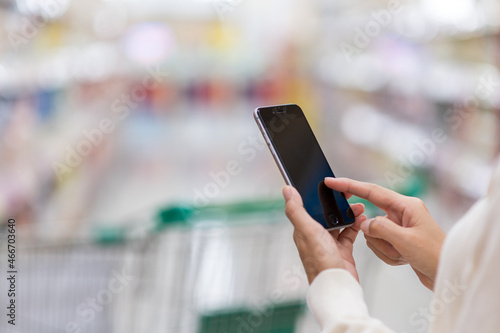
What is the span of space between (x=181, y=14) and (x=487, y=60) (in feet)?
12.8

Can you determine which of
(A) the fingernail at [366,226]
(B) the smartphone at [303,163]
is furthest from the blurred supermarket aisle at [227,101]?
(A) the fingernail at [366,226]

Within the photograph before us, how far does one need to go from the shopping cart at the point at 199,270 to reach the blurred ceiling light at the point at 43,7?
71.7 inches

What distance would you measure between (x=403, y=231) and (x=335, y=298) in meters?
0.23

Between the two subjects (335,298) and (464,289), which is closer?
(464,289)

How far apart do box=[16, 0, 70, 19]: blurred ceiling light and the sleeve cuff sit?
2.94 metres

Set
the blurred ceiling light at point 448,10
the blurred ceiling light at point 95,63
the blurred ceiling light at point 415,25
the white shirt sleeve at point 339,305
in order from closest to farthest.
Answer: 1. the white shirt sleeve at point 339,305
2. the blurred ceiling light at point 448,10
3. the blurred ceiling light at point 95,63
4. the blurred ceiling light at point 415,25

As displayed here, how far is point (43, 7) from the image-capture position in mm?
3316

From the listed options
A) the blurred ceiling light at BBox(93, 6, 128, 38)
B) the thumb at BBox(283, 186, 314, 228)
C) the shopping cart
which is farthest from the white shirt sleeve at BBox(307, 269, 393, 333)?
the blurred ceiling light at BBox(93, 6, 128, 38)

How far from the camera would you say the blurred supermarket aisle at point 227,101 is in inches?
121

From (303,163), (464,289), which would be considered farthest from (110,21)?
(464,289)

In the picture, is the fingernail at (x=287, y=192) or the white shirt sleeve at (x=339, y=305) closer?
the white shirt sleeve at (x=339, y=305)

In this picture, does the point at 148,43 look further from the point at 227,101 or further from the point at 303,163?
the point at 303,163

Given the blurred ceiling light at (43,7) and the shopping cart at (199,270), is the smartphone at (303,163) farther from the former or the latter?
the blurred ceiling light at (43,7)

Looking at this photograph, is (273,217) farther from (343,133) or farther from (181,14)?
(181,14)
